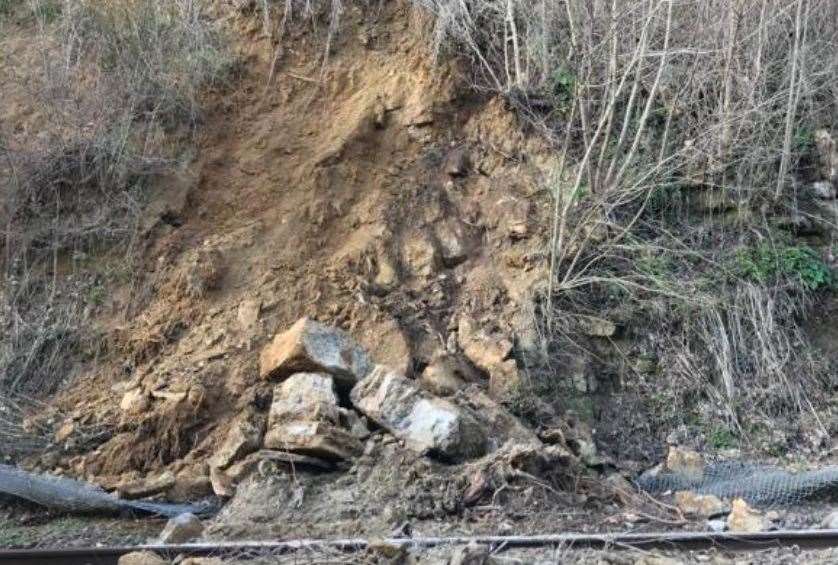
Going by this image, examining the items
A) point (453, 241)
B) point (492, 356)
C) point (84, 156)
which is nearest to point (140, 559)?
point (492, 356)

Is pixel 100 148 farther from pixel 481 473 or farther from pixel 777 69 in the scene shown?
pixel 777 69

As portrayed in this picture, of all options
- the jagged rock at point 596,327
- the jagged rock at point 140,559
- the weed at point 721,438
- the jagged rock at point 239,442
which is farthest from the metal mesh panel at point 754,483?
the jagged rock at point 140,559

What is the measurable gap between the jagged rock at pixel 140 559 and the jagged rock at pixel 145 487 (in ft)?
4.01

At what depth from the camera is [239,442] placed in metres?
6.63

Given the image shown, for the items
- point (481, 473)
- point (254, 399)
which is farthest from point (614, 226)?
point (254, 399)

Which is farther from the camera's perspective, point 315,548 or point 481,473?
point 481,473

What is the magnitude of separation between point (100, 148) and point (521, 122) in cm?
415

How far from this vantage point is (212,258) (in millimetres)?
8195

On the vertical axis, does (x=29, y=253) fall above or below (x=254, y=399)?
above

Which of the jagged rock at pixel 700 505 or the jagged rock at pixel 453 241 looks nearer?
the jagged rock at pixel 700 505

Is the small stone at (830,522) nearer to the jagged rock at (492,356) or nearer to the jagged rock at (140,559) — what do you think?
the jagged rock at (492,356)

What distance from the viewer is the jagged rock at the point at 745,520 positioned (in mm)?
6059

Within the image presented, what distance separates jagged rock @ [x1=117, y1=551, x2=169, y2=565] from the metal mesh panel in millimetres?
3701

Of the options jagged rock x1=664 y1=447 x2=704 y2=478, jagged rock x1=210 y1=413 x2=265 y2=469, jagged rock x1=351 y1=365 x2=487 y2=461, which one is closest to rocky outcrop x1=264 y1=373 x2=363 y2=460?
jagged rock x1=210 y1=413 x2=265 y2=469
